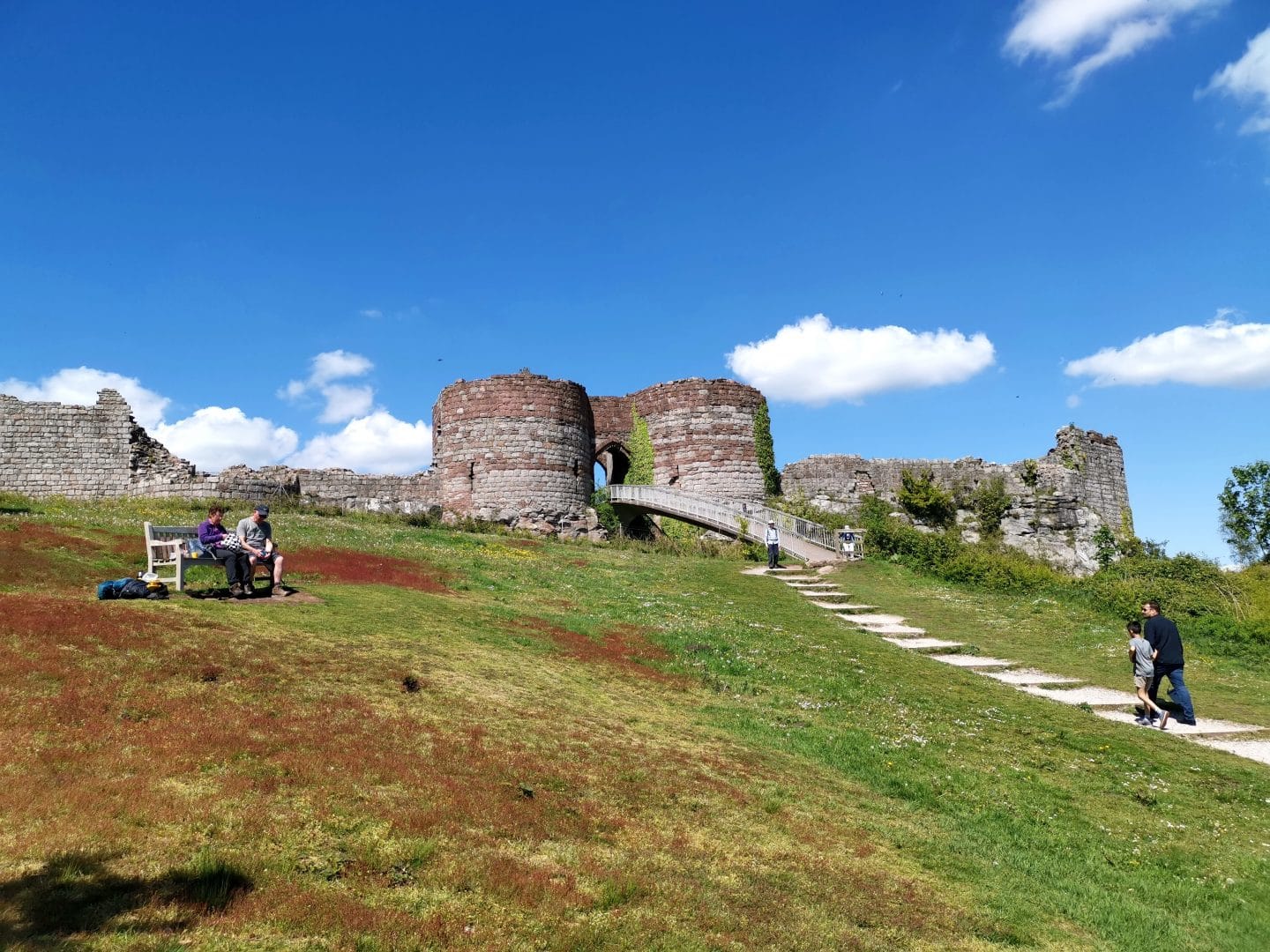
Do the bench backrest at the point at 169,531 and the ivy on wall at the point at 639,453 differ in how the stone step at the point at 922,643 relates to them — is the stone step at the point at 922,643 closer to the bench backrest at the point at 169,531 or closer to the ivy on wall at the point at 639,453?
the bench backrest at the point at 169,531

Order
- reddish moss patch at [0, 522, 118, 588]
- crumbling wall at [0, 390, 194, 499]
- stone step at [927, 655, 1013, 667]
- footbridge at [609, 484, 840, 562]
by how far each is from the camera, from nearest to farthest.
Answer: reddish moss patch at [0, 522, 118, 588] < stone step at [927, 655, 1013, 667] < footbridge at [609, 484, 840, 562] < crumbling wall at [0, 390, 194, 499]

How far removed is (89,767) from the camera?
232 inches

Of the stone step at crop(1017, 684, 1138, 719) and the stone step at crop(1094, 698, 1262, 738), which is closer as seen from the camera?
the stone step at crop(1094, 698, 1262, 738)

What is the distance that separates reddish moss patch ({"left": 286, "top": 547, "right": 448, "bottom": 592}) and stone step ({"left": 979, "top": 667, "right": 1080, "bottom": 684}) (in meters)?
12.2

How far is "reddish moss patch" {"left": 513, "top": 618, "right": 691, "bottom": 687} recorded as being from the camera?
13.3 metres

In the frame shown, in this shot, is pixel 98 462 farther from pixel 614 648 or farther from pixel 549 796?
pixel 549 796

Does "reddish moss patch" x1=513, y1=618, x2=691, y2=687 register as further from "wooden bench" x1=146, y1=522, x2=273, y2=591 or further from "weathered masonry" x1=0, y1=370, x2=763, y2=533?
"weathered masonry" x1=0, y1=370, x2=763, y2=533

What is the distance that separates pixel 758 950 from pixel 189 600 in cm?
1105

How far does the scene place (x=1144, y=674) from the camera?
13602 mm

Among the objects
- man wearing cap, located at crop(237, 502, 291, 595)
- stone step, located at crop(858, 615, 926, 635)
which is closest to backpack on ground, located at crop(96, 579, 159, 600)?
man wearing cap, located at crop(237, 502, 291, 595)

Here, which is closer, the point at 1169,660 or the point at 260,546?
the point at 1169,660

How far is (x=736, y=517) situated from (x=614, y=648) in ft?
66.0

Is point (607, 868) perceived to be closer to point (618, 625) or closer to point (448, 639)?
point (448, 639)

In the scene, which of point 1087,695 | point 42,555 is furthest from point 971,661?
point 42,555
